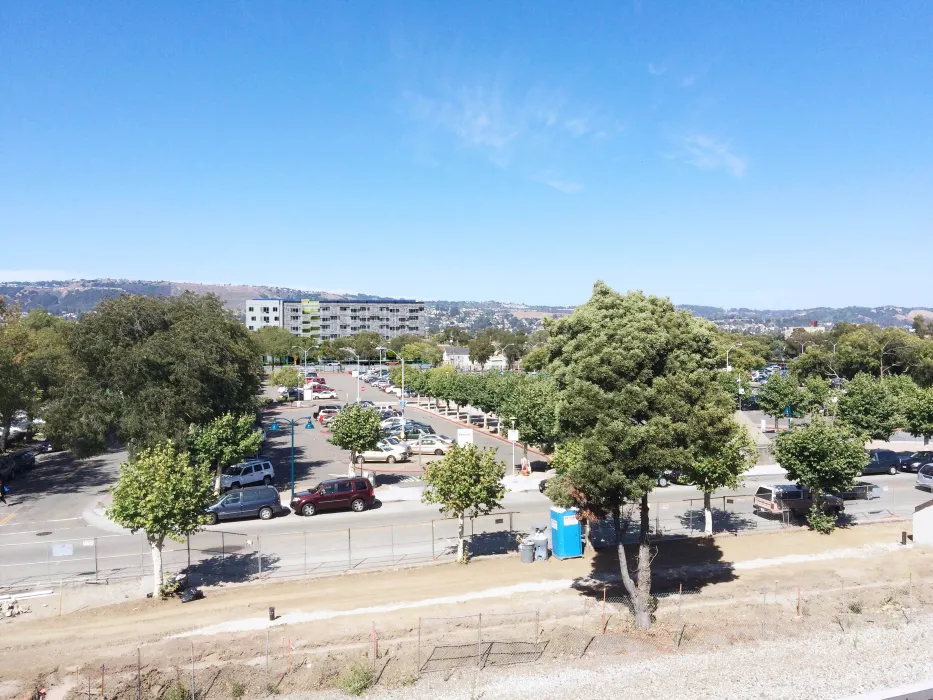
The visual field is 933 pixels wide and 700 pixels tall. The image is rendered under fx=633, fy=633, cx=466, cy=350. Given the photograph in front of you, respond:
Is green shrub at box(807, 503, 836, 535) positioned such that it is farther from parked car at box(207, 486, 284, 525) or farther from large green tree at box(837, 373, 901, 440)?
parked car at box(207, 486, 284, 525)

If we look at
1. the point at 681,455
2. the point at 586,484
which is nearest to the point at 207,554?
the point at 586,484

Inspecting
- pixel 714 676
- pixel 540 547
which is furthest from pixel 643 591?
pixel 540 547

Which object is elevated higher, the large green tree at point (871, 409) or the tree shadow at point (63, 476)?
the large green tree at point (871, 409)

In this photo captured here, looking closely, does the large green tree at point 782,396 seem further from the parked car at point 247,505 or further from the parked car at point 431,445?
the parked car at point 247,505

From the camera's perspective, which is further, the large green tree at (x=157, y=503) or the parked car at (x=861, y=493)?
the parked car at (x=861, y=493)

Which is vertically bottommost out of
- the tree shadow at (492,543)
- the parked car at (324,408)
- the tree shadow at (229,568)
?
the tree shadow at (492,543)

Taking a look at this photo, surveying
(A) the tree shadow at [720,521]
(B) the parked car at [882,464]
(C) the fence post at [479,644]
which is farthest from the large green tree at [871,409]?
(C) the fence post at [479,644]
